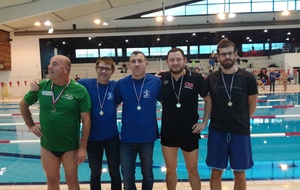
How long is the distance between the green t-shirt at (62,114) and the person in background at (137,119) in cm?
40

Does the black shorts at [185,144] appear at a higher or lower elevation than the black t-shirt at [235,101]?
lower

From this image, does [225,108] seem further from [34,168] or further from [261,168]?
[34,168]

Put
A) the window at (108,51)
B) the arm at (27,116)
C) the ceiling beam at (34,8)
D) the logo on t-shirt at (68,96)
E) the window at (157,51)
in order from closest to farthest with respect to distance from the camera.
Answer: the logo on t-shirt at (68,96), the arm at (27,116), the ceiling beam at (34,8), the window at (157,51), the window at (108,51)

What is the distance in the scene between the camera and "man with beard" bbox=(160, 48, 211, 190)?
8.27 ft

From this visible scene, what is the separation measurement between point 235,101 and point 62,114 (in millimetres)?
1608

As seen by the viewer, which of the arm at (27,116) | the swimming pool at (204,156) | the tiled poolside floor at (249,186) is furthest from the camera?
the swimming pool at (204,156)

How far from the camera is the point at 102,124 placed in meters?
2.50

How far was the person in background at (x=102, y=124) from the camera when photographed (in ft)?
8.18

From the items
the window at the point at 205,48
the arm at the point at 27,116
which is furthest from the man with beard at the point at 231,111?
the window at the point at 205,48

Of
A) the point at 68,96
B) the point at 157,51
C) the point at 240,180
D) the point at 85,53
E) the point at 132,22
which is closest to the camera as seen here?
the point at 68,96

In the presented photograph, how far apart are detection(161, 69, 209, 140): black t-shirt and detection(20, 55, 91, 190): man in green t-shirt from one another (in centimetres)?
77

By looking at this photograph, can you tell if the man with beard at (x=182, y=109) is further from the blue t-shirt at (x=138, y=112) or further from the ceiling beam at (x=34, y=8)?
the ceiling beam at (x=34, y=8)

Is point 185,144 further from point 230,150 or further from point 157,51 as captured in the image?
point 157,51

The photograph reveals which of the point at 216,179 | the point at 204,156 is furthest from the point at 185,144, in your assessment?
the point at 204,156
